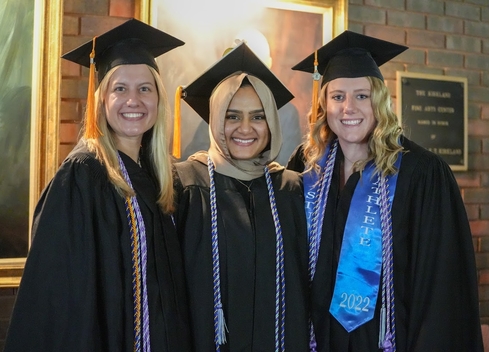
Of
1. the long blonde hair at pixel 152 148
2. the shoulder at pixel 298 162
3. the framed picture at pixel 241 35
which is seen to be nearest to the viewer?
the long blonde hair at pixel 152 148

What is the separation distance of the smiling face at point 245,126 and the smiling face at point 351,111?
0.31m

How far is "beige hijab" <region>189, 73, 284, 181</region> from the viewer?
2.10 m

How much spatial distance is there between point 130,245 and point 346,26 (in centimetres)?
191

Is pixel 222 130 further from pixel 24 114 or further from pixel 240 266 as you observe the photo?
pixel 24 114

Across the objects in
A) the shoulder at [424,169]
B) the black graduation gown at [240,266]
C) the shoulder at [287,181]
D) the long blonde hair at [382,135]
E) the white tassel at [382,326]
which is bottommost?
the white tassel at [382,326]

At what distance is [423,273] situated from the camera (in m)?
2.03

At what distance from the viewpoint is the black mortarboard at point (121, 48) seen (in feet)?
6.34

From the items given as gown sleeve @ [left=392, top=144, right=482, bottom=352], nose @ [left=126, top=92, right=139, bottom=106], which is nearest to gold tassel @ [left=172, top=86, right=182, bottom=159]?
nose @ [left=126, top=92, right=139, bottom=106]

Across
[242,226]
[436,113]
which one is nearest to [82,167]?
[242,226]

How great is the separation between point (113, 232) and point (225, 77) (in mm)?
846

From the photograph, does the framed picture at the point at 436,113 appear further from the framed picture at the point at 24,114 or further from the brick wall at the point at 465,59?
the framed picture at the point at 24,114

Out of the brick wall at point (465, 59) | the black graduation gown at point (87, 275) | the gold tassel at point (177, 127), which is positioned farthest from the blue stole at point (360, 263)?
the brick wall at point (465, 59)

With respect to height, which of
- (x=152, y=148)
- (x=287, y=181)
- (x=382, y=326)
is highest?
(x=152, y=148)

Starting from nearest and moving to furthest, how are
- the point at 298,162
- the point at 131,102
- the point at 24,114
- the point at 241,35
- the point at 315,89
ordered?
the point at 131,102 < the point at 315,89 < the point at 24,114 < the point at 298,162 < the point at 241,35
